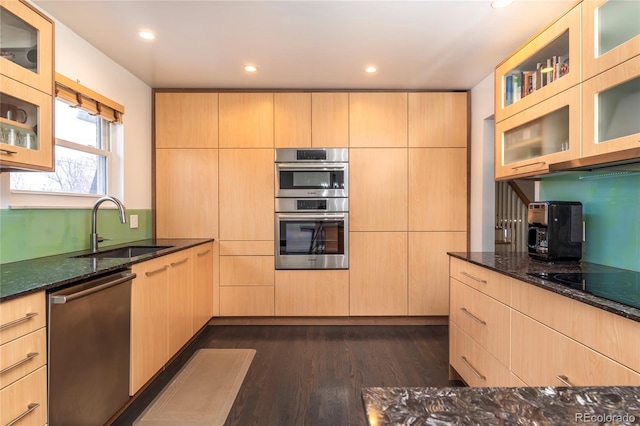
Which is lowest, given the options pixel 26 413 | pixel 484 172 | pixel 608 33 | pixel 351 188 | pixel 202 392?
pixel 202 392

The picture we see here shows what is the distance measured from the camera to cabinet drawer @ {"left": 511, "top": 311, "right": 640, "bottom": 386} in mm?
1045

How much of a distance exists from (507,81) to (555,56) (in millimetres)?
401

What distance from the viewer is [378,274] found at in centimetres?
337

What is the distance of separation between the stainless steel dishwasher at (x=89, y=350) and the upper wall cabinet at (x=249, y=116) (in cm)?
190

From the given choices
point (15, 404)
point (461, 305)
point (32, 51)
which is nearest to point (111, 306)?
point (15, 404)

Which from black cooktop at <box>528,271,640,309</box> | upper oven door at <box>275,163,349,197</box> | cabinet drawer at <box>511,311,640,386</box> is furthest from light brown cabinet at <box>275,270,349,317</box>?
black cooktop at <box>528,271,640,309</box>

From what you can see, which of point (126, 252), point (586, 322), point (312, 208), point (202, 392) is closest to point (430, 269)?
point (312, 208)

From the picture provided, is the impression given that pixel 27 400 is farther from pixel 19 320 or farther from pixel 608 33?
pixel 608 33

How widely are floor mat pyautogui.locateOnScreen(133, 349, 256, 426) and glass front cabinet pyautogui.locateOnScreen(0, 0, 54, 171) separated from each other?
1.54 meters

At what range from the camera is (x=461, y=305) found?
2131 mm

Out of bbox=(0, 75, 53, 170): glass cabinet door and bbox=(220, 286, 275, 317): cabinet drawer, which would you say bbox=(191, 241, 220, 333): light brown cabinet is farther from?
bbox=(0, 75, 53, 170): glass cabinet door

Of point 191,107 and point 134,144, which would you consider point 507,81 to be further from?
point 134,144

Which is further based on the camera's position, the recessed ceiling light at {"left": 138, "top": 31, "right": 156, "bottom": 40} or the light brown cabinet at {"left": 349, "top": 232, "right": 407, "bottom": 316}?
the light brown cabinet at {"left": 349, "top": 232, "right": 407, "bottom": 316}

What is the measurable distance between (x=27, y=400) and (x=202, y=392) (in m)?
1.08
